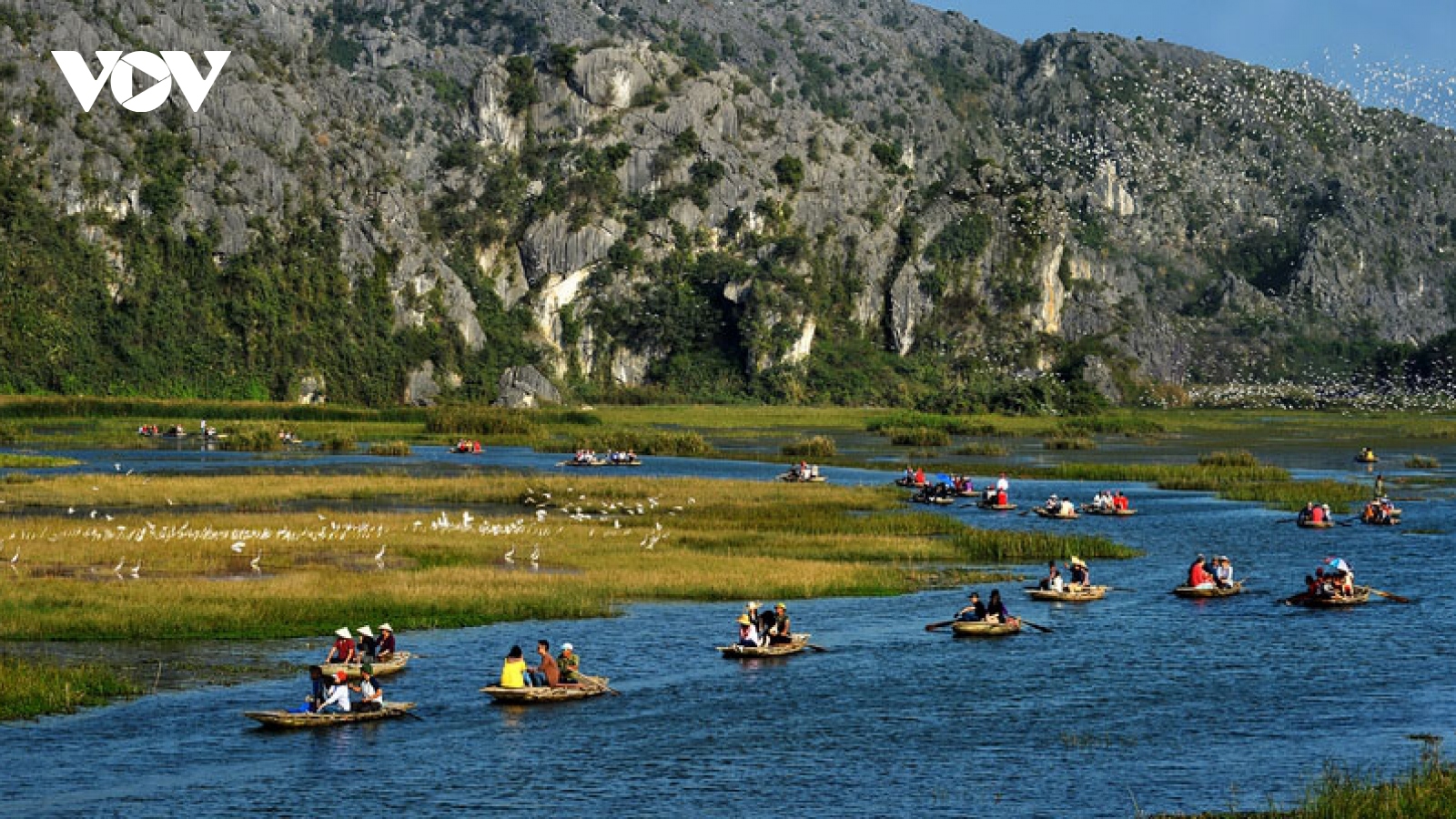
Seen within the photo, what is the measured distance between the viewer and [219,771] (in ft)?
130

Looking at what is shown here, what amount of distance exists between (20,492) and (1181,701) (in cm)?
6802

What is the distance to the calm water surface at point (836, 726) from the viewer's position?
38812 mm

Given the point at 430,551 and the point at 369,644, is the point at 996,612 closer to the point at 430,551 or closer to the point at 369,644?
the point at 369,644

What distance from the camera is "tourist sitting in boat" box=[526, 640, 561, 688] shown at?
156ft

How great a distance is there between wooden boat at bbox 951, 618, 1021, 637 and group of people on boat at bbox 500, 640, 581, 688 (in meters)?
15.1

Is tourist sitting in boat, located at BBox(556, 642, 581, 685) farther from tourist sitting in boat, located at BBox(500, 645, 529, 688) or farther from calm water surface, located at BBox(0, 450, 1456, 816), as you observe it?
tourist sitting in boat, located at BBox(500, 645, 529, 688)

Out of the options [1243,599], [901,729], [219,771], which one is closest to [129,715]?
[219,771]

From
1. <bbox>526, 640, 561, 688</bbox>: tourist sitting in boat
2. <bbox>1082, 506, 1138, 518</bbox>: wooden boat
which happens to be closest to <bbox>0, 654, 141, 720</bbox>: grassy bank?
<bbox>526, 640, 561, 688</bbox>: tourist sitting in boat

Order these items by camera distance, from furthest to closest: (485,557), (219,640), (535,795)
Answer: (485,557)
(219,640)
(535,795)

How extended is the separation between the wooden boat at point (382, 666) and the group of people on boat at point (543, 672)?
3505mm

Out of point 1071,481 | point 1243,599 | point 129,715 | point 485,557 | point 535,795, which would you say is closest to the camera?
point 535,795

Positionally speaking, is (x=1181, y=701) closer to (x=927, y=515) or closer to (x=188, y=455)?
(x=927, y=515)

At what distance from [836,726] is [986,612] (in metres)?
13.9

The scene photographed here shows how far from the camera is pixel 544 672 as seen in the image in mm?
47719
